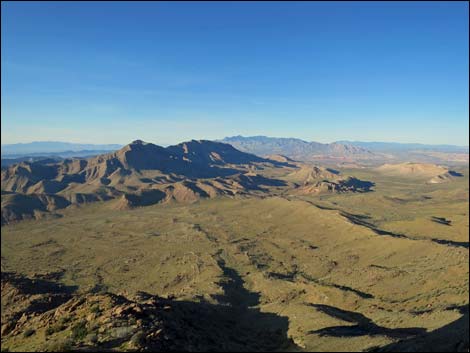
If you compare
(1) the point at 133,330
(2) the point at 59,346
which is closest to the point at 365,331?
(1) the point at 133,330

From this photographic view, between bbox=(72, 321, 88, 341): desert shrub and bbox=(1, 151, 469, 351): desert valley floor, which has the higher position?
bbox=(72, 321, 88, 341): desert shrub

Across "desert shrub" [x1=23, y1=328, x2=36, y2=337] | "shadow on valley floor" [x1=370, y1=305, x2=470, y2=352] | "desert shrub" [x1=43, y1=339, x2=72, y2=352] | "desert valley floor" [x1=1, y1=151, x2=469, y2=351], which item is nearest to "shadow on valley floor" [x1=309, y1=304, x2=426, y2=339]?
"desert valley floor" [x1=1, y1=151, x2=469, y2=351]

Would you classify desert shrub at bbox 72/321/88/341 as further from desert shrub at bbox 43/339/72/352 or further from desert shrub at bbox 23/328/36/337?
desert shrub at bbox 23/328/36/337

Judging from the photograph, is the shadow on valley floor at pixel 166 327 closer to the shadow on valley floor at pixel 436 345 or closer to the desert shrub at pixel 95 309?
the desert shrub at pixel 95 309

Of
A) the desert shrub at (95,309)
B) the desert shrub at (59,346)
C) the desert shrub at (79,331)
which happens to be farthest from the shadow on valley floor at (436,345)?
the desert shrub at (95,309)

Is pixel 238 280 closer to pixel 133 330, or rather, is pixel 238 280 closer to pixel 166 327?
pixel 166 327

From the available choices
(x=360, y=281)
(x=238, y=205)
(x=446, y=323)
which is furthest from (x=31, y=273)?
(x=238, y=205)

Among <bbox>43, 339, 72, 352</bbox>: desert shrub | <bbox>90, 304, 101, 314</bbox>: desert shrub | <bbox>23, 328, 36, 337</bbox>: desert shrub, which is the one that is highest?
<bbox>43, 339, 72, 352</bbox>: desert shrub

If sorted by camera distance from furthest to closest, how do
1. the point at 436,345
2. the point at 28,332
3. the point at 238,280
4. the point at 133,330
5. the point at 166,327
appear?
the point at 238,280
the point at 28,332
the point at 166,327
the point at 133,330
the point at 436,345
